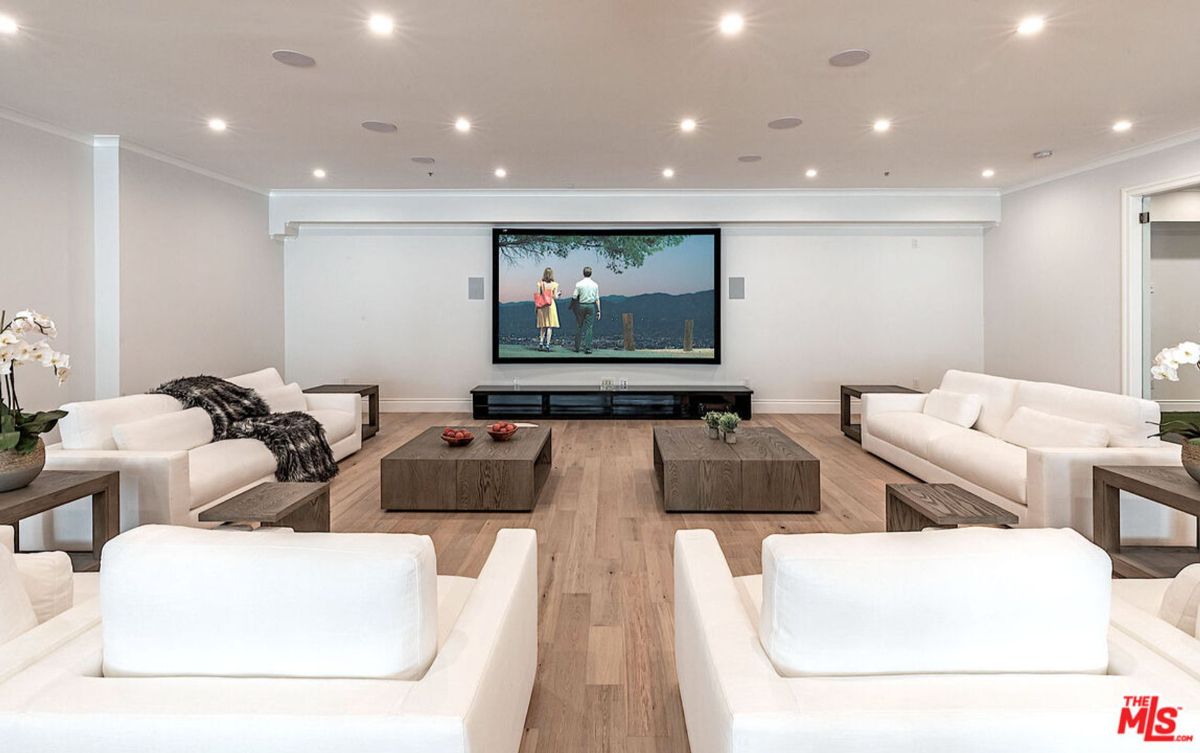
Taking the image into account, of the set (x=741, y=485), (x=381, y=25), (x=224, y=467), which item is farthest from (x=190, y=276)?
(x=741, y=485)

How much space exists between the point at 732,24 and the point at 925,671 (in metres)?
3.19

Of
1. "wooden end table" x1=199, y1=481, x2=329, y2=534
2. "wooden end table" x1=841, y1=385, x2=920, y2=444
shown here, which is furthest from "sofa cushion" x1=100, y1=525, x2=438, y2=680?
"wooden end table" x1=841, y1=385, x2=920, y2=444

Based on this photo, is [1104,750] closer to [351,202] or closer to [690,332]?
[690,332]

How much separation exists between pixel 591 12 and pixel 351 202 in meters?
5.45

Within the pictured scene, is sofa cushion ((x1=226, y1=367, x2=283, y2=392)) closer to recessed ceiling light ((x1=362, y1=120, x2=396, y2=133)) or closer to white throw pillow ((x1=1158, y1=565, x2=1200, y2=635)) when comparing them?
recessed ceiling light ((x1=362, y1=120, x2=396, y2=133))

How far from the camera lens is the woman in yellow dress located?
8.34 metres

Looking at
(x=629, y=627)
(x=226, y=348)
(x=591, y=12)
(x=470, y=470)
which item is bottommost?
(x=629, y=627)

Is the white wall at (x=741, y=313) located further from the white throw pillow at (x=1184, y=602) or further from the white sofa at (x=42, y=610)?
the white throw pillow at (x=1184, y=602)

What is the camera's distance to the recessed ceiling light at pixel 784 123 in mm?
4898

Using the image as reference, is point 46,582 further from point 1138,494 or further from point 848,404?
point 848,404

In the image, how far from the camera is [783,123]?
16.4ft

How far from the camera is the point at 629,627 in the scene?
256 centimetres

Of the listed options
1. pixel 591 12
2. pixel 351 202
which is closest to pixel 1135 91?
pixel 591 12

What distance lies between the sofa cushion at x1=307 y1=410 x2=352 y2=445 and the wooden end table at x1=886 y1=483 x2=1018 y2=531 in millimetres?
4282
